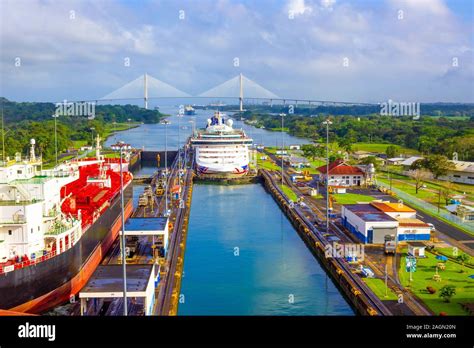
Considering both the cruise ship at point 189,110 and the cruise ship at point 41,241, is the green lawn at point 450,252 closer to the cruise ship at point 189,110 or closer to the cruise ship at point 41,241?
the cruise ship at point 41,241

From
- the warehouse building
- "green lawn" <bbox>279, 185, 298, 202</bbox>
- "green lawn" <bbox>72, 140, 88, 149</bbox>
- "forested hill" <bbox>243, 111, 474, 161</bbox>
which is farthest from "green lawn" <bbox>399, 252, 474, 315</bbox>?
"green lawn" <bbox>72, 140, 88, 149</bbox>

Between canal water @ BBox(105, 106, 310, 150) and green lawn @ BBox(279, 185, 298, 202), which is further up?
canal water @ BBox(105, 106, 310, 150)

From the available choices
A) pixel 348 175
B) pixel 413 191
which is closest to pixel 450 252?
pixel 413 191

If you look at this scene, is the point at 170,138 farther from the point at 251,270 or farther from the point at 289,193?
the point at 251,270

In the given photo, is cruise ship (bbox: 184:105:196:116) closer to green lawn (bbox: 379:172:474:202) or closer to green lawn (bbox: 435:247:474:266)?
green lawn (bbox: 379:172:474:202)

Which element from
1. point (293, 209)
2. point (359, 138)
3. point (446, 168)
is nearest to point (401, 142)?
point (359, 138)

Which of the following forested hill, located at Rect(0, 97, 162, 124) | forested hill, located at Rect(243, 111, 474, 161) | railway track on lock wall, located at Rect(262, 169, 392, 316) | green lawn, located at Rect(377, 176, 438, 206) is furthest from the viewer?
forested hill, located at Rect(0, 97, 162, 124)

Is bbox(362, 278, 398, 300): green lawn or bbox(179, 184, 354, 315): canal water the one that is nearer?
bbox(362, 278, 398, 300): green lawn
